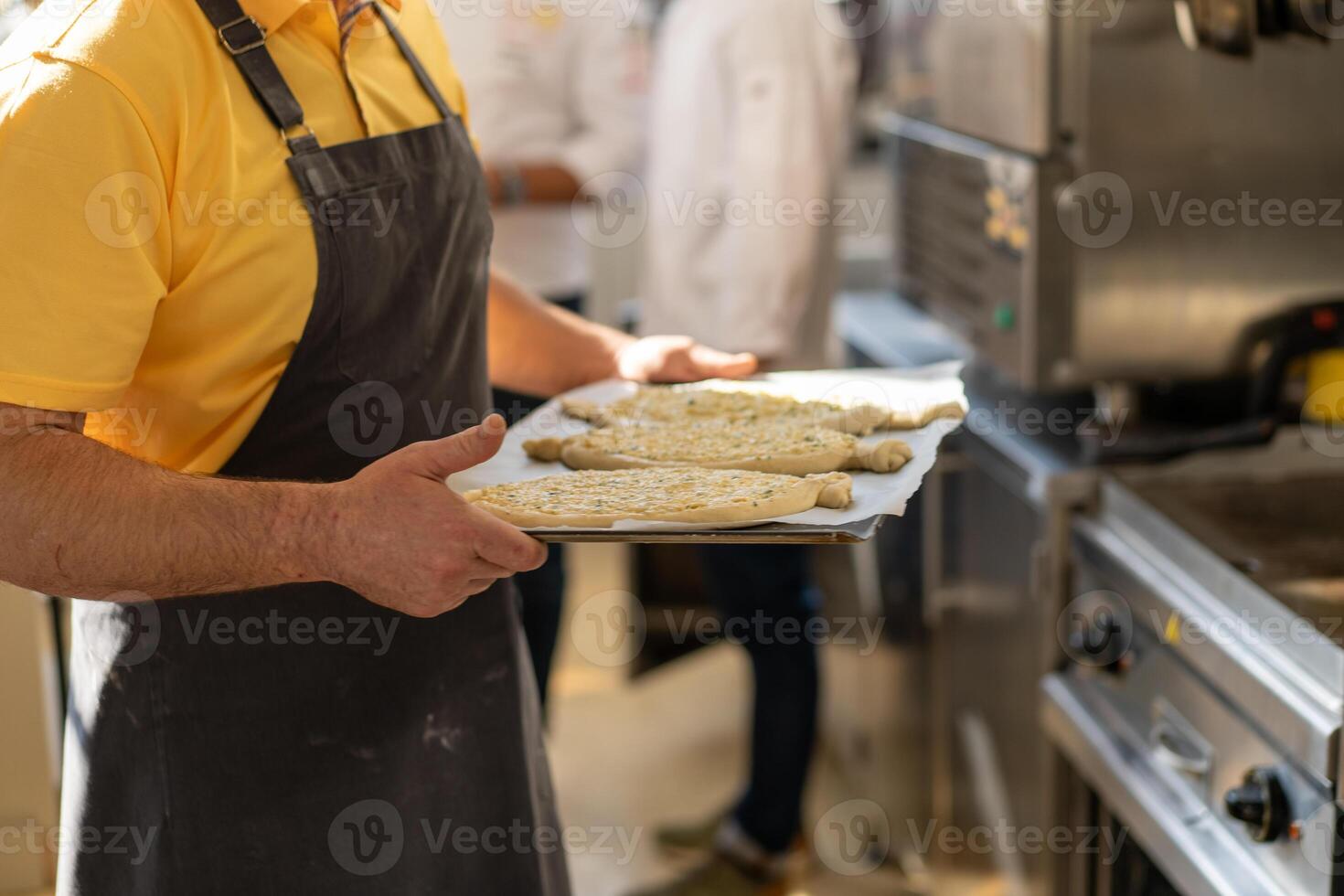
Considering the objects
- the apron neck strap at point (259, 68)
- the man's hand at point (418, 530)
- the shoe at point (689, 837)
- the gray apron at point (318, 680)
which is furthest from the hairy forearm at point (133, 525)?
the shoe at point (689, 837)

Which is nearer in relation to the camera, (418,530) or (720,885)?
(418,530)

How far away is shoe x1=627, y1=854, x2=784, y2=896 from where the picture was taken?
2670 millimetres

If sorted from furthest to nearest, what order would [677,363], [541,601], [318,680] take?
1. [541,601]
2. [677,363]
3. [318,680]

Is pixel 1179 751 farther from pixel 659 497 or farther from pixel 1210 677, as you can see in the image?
A: pixel 659 497

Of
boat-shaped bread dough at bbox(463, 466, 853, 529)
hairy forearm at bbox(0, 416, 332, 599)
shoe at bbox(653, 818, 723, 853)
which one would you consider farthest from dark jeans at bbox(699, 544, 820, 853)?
hairy forearm at bbox(0, 416, 332, 599)

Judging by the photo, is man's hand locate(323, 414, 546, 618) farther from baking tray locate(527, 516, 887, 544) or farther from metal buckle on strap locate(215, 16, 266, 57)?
metal buckle on strap locate(215, 16, 266, 57)

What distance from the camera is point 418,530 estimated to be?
3.34 feet

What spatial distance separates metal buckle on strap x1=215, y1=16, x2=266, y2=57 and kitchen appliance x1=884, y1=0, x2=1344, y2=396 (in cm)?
105

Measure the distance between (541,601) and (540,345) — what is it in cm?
84

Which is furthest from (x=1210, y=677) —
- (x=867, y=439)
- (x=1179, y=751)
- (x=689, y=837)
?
(x=689, y=837)

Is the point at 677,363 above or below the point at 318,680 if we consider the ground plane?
above

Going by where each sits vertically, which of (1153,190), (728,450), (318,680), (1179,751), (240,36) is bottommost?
(1179,751)

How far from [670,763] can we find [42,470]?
232 cm

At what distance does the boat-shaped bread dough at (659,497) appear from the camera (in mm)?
1128
